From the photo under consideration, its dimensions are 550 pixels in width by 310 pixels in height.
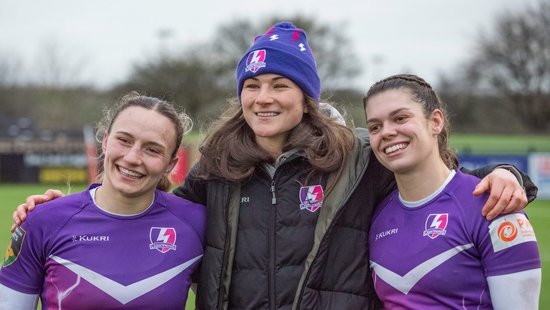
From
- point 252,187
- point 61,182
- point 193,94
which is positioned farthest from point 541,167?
point 193,94

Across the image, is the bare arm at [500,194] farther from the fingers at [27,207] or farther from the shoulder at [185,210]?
the fingers at [27,207]

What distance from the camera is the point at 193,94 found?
1706 inches

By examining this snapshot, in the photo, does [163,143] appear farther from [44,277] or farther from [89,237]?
[44,277]

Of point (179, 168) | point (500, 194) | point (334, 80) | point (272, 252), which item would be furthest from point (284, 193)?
point (334, 80)

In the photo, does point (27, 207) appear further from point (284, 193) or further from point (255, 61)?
point (255, 61)

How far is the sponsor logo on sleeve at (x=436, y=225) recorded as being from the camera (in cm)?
329

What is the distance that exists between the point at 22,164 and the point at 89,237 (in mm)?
20808

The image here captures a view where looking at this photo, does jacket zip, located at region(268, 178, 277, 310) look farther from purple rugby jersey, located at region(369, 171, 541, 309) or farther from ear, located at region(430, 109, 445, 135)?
ear, located at region(430, 109, 445, 135)

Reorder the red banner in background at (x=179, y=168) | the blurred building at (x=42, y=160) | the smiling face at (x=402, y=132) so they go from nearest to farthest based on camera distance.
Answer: the smiling face at (x=402, y=132) < the red banner in background at (x=179, y=168) < the blurred building at (x=42, y=160)

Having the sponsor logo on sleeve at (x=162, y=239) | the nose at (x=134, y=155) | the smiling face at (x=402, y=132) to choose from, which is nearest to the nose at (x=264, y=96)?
the smiling face at (x=402, y=132)

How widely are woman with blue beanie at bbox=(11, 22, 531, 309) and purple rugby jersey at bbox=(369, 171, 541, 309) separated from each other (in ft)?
0.51

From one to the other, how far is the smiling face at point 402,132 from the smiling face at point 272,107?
1.50 feet

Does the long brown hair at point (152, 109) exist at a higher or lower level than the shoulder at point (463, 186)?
higher

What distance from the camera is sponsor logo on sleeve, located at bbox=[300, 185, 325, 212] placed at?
365 cm
